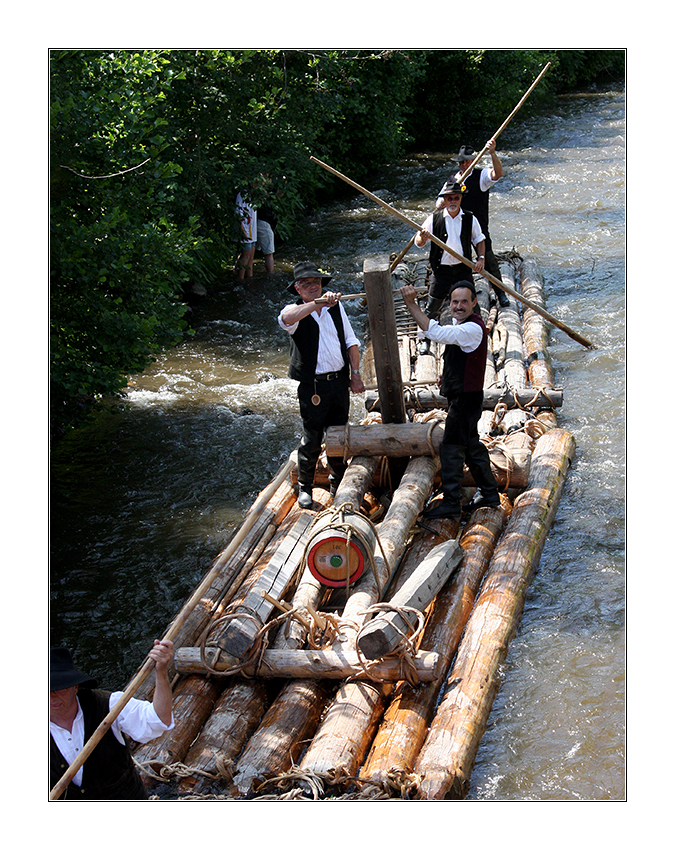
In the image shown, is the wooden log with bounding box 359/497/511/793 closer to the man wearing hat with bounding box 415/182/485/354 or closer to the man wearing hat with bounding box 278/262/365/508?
the man wearing hat with bounding box 278/262/365/508

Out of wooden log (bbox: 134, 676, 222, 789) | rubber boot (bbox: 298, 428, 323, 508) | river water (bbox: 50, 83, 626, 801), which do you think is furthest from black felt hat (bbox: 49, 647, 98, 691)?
rubber boot (bbox: 298, 428, 323, 508)

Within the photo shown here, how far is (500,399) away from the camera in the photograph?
8.79m

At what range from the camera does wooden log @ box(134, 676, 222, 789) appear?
15.6 feet

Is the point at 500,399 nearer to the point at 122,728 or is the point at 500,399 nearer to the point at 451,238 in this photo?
the point at 451,238

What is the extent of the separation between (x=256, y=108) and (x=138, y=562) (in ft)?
28.8

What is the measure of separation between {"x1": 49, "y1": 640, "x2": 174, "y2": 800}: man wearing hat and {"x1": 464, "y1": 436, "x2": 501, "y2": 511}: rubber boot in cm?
367

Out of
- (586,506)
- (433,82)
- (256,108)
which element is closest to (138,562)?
(586,506)

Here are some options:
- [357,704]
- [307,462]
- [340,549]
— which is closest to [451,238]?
[307,462]

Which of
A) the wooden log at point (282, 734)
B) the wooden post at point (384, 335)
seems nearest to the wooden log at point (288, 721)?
the wooden log at point (282, 734)

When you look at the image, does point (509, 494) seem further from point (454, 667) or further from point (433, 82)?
point (433, 82)

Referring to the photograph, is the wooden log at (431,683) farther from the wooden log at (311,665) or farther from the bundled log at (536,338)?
the bundled log at (536,338)

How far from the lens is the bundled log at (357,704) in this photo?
4.67 m

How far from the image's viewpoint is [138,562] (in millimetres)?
7570

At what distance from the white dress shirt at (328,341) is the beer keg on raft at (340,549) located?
4.41ft
